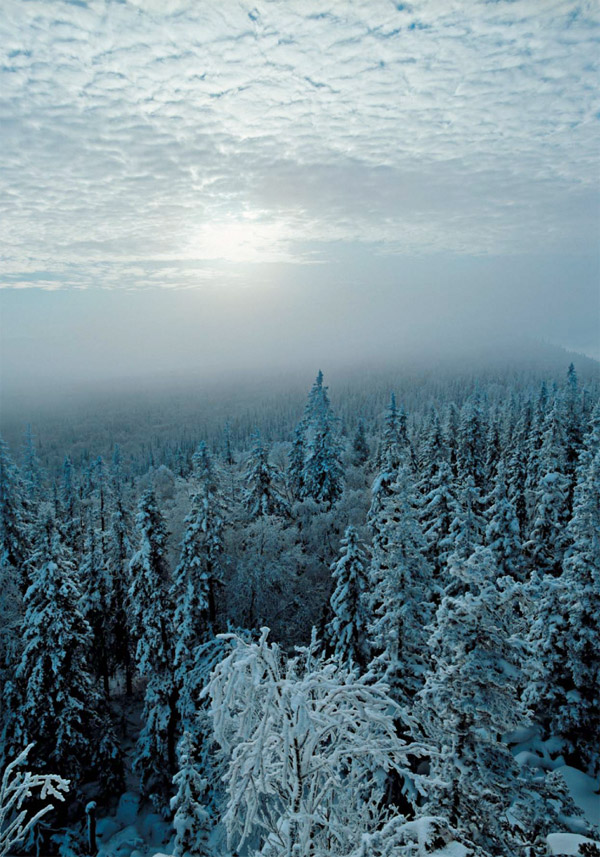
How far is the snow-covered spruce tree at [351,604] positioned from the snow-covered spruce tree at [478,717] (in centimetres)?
1083

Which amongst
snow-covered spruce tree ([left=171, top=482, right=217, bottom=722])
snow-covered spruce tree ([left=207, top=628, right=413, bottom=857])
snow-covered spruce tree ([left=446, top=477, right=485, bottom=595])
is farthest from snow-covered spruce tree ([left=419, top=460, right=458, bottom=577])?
snow-covered spruce tree ([left=207, top=628, right=413, bottom=857])

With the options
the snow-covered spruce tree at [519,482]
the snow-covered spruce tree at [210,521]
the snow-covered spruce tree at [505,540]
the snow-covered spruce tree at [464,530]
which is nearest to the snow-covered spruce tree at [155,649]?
the snow-covered spruce tree at [210,521]

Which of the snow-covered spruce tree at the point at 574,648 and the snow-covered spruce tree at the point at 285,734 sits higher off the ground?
the snow-covered spruce tree at the point at 285,734

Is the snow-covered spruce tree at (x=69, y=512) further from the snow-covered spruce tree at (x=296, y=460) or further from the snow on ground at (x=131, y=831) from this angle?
the snow on ground at (x=131, y=831)

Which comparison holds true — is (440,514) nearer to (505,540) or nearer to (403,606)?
(505,540)

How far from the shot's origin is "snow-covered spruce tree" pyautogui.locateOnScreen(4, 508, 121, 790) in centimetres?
2247

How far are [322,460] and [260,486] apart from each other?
6727 millimetres

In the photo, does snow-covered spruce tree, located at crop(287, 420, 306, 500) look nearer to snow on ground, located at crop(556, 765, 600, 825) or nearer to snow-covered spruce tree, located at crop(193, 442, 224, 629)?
snow-covered spruce tree, located at crop(193, 442, 224, 629)

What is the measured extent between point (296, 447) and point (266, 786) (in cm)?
4405

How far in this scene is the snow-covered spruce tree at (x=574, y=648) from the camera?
744 inches

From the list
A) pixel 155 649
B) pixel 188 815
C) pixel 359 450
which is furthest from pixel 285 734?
pixel 359 450

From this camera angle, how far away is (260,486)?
116 feet

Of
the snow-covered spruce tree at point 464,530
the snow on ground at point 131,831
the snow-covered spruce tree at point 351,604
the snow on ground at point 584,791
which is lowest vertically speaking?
the snow on ground at point 131,831

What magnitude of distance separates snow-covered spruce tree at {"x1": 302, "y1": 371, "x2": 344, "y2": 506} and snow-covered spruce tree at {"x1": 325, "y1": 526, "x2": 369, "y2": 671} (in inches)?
610
